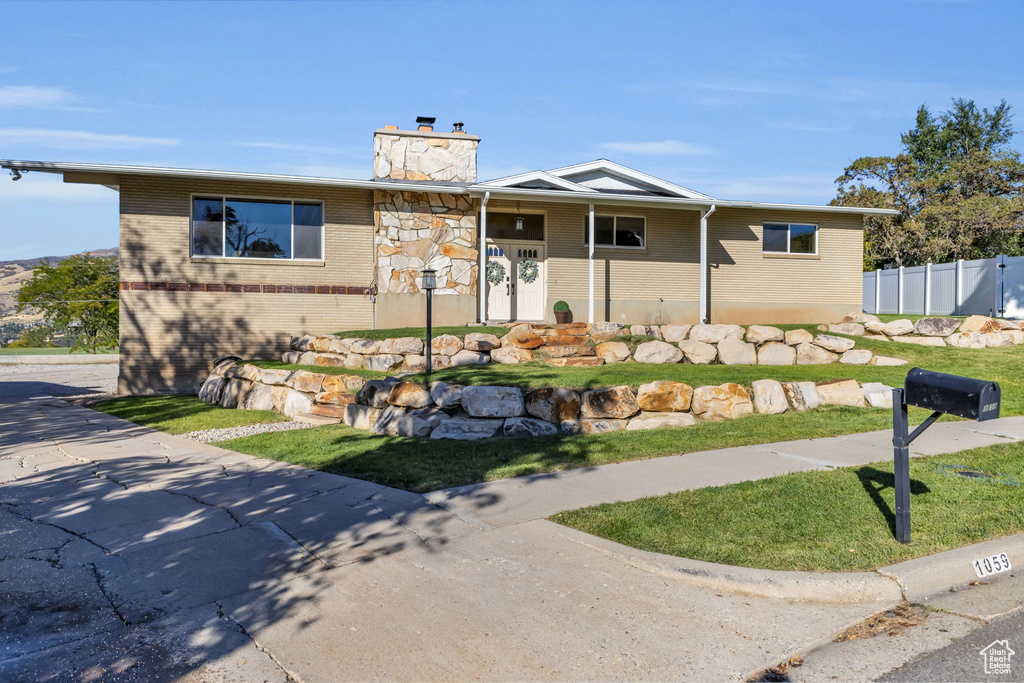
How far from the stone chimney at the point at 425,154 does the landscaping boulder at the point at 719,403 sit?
10.3 m

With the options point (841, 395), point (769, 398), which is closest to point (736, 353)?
point (841, 395)

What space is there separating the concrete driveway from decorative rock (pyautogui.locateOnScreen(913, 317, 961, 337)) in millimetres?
12306

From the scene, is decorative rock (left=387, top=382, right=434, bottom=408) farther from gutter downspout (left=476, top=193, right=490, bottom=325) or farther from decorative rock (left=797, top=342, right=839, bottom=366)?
decorative rock (left=797, top=342, right=839, bottom=366)

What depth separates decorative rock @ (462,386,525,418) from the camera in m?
9.33

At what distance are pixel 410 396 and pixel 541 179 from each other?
887cm

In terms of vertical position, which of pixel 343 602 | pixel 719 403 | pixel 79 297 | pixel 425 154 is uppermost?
pixel 425 154

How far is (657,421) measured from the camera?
954 cm

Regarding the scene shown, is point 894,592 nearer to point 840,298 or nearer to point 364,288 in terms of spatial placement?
point 364,288

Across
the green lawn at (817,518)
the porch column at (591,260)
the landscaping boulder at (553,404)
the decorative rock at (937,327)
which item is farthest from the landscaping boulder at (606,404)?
the decorative rock at (937,327)

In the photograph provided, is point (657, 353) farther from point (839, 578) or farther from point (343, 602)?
point (343, 602)

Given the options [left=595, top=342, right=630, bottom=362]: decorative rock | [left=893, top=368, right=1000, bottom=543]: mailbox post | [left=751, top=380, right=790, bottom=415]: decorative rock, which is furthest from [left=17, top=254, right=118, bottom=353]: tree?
[left=893, top=368, right=1000, bottom=543]: mailbox post

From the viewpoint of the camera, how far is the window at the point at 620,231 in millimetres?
18531

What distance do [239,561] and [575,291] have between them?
14.0 metres

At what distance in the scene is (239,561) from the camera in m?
4.75
